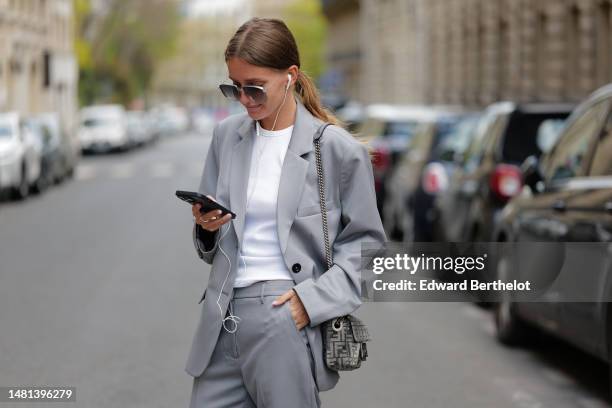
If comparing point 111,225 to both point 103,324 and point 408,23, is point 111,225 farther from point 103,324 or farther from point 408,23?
point 408,23

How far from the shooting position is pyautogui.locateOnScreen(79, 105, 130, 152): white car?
54994mm

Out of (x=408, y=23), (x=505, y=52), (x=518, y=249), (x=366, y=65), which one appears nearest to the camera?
(x=518, y=249)

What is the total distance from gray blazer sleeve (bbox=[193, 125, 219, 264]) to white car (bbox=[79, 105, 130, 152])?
5102 centimetres

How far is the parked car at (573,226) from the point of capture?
Result: 7105mm

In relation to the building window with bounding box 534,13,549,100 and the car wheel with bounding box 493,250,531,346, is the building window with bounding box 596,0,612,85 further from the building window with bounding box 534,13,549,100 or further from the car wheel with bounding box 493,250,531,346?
the car wheel with bounding box 493,250,531,346

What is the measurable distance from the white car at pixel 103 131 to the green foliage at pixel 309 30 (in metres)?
53.1

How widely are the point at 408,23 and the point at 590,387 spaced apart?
50.2 metres

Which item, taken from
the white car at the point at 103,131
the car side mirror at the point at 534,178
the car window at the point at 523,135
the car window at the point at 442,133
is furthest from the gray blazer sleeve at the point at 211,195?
the white car at the point at 103,131

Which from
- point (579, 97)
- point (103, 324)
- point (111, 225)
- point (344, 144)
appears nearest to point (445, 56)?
point (579, 97)

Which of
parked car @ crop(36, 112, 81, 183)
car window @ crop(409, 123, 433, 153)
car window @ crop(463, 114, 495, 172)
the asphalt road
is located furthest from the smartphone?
parked car @ crop(36, 112, 81, 183)

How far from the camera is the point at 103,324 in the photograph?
33.6ft

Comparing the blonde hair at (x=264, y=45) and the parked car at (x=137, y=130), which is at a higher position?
the blonde hair at (x=264, y=45)

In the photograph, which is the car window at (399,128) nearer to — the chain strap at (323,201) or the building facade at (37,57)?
the chain strap at (323,201)

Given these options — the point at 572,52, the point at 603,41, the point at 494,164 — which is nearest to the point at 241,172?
the point at 494,164
